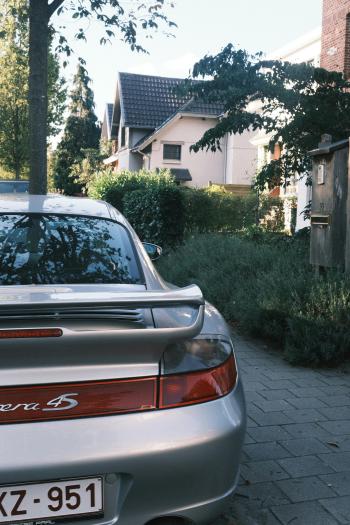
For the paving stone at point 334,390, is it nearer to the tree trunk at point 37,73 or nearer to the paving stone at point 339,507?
the paving stone at point 339,507

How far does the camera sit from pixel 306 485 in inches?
130

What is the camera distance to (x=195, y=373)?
7.87ft

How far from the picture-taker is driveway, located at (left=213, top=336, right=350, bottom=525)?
3.04m

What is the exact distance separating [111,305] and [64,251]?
3.91 feet

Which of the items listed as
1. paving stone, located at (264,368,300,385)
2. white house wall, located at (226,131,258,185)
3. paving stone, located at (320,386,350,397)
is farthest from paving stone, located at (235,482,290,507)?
white house wall, located at (226,131,258,185)

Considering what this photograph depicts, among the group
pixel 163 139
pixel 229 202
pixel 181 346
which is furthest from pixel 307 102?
pixel 163 139

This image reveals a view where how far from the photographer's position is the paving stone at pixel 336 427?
4086 millimetres

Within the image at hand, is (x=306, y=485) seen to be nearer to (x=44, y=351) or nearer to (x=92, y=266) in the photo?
(x=92, y=266)

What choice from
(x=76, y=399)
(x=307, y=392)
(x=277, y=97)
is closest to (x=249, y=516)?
(x=76, y=399)

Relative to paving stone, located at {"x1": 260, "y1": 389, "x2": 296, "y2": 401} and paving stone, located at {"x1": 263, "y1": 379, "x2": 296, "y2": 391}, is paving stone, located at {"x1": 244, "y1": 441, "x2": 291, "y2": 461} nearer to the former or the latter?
paving stone, located at {"x1": 260, "y1": 389, "x2": 296, "y2": 401}

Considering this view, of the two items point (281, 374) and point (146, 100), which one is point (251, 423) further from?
point (146, 100)

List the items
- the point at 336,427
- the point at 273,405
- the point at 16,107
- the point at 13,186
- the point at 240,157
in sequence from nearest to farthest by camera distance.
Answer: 1. the point at 336,427
2. the point at 273,405
3. the point at 13,186
4. the point at 16,107
5. the point at 240,157

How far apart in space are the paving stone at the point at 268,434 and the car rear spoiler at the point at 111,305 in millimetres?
1936

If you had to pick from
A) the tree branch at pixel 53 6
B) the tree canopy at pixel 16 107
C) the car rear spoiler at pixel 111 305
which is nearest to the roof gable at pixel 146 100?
the tree canopy at pixel 16 107
